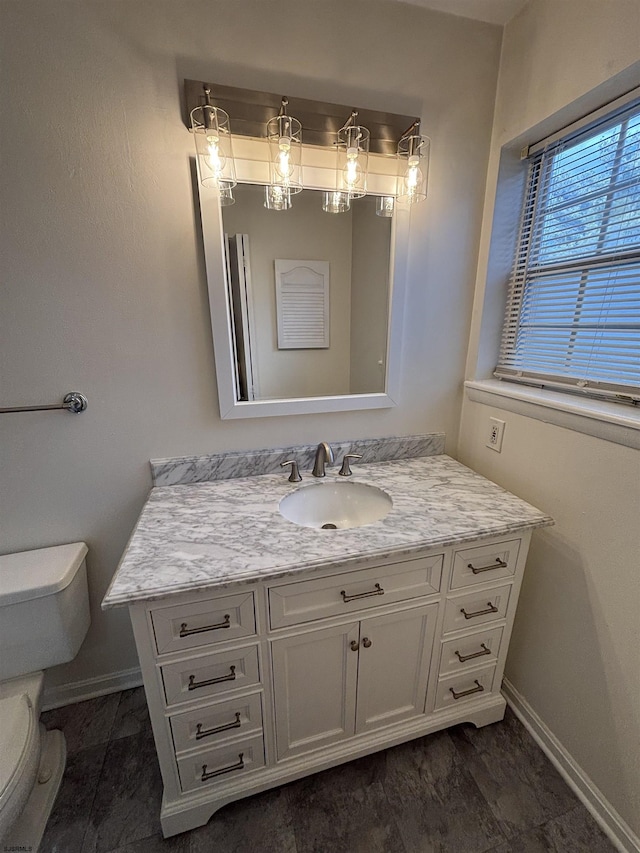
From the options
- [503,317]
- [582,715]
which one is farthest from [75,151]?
[582,715]

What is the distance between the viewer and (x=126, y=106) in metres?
0.97

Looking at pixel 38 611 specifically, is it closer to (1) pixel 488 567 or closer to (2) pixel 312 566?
(2) pixel 312 566

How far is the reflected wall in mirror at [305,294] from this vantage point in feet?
3.84

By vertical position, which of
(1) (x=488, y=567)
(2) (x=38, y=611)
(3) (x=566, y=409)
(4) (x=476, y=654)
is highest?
(3) (x=566, y=409)

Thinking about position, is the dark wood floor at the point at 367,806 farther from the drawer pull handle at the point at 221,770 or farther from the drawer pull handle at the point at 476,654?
the drawer pull handle at the point at 476,654

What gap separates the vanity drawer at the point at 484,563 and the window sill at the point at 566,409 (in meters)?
0.40

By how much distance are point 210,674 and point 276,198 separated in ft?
4.57

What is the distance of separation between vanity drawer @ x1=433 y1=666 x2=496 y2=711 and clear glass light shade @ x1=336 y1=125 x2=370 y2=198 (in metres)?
1.64

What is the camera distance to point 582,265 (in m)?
1.11

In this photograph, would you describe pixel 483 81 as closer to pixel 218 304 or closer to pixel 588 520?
pixel 218 304

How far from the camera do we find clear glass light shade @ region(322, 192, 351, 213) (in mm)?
1178

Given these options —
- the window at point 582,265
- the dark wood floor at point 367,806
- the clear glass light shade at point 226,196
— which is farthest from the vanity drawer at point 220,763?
the clear glass light shade at point 226,196

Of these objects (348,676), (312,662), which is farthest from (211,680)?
(348,676)

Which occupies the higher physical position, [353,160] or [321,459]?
[353,160]
